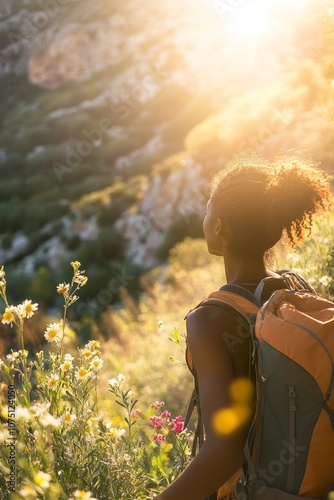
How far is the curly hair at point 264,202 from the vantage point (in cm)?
199

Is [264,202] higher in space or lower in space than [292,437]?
higher

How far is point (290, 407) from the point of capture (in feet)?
5.37

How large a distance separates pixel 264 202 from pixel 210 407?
71 cm

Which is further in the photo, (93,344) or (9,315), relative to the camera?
(93,344)

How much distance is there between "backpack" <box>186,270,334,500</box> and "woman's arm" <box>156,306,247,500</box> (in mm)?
59

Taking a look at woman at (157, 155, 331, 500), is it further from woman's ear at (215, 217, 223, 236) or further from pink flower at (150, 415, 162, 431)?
pink flower at (150, 415, 162, 431)

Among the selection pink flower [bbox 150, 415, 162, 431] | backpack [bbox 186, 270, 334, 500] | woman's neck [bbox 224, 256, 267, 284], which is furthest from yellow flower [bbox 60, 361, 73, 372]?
backpack [bbox 186, 270, 334, 500]

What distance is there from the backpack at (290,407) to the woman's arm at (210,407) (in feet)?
0.19

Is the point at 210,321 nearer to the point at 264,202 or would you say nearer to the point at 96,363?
the point at 264,202

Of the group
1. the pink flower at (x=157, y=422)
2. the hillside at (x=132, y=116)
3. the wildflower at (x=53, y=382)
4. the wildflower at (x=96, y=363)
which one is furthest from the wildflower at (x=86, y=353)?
the hillside at (x=132, y=116)

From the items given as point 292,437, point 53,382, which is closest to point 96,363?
point 53,382

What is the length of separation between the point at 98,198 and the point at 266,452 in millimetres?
24571

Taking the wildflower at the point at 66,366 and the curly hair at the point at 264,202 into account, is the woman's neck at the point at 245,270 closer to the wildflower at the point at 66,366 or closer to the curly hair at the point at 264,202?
the curly hair at the point at 264,202

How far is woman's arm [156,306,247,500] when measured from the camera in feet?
5.44
